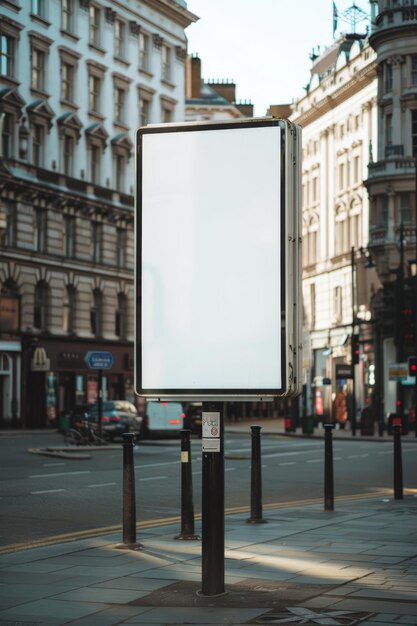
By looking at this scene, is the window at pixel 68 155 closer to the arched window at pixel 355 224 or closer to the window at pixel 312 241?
the arched window at pixel 355 224

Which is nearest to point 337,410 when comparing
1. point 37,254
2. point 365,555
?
point 37,254

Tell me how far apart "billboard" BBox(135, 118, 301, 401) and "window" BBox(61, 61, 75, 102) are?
53.6m

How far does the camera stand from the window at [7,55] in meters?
56.1

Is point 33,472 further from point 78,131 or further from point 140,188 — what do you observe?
point 78,131

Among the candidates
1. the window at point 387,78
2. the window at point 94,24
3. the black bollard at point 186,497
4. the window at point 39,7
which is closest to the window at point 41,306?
the window at point 39,7

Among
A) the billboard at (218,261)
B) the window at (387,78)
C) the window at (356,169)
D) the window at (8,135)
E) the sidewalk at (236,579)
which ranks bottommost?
the sidewalk at (236,579)

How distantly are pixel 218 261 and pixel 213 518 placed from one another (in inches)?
69.8

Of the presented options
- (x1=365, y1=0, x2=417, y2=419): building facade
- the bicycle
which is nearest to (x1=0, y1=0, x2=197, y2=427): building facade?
(x1=365, y1=0, x2=417, y2=419): building facade

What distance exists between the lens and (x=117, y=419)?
138ft

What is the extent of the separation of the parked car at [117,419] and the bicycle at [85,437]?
266 cm

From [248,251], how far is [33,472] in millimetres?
15583

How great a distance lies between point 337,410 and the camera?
63.3m

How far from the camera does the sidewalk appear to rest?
8016mm

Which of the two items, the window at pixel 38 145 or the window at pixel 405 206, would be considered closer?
the window at pixel 38 145
